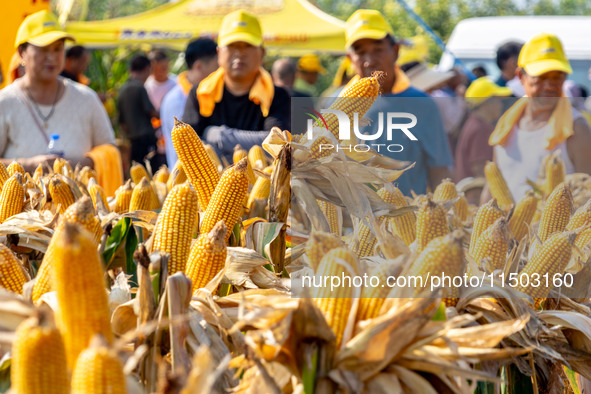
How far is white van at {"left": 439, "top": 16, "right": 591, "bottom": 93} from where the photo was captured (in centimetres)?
913

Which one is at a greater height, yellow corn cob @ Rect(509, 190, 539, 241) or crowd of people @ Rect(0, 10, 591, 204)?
crowd of people @ Rect(0, 10, 591, 204)

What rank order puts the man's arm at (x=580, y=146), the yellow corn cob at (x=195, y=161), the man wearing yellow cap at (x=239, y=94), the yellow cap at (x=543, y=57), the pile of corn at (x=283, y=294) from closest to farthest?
the pile of corn at (x=283, y=294) → the yellow corn cob at (x=195, y=161) → the man's arm at (x=580, y=146) → the man wearing yellow cap at (x=239, y=94) → the yellow cap at (x=543, y=57)

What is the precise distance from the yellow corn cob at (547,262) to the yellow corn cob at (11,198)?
49.3 inches

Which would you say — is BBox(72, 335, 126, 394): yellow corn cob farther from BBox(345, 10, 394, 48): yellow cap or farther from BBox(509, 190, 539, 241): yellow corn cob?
BBox(345, 10, 394, 48): yellow cap

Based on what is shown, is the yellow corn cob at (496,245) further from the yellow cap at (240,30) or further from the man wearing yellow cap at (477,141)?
the yellow cap at (240,30)

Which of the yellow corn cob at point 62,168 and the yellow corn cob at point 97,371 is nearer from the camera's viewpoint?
the yellow corn cob at point 97,371

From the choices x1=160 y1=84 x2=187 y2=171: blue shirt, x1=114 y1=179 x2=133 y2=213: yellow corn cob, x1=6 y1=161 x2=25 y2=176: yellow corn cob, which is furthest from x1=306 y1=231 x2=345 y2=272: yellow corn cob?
x1=160 y1=84 x2=187 y2=171: blue shirt

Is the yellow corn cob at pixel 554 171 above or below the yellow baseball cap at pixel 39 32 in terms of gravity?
below

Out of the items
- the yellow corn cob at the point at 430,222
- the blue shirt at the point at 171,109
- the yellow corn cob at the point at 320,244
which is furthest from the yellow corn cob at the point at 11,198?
the blue shirt at the point at 171,109

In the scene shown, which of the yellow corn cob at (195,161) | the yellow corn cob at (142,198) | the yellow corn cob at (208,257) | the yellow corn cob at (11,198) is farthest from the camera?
the yellow corn cob at (142,198)

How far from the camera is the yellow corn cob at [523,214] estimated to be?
2.26m

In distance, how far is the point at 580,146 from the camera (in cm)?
344

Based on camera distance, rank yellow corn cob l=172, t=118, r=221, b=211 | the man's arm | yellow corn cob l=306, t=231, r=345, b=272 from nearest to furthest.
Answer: yellow corn cob l=306, t=231, r=345, b=272
yellow corn cob l=172, t=118, r=221, b=211
the man's arm

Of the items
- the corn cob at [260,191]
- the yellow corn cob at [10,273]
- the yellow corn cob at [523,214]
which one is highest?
the yellow corn cob at [10,273]
